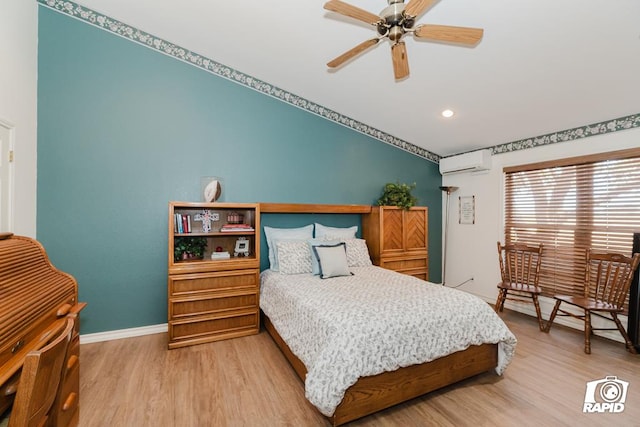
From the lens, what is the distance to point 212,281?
9.57 ft

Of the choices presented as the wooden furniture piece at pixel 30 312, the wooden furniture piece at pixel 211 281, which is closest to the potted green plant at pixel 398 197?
the wooden furniture piece at pixel 211 281

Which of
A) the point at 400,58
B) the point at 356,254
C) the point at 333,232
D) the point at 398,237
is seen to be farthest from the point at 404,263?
the point at 400,58

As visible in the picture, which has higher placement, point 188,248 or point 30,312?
point 188,248

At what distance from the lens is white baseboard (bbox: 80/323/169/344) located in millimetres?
2860

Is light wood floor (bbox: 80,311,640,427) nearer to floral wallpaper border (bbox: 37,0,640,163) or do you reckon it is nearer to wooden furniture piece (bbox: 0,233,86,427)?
wooden furniture piece (bbox: 0,233,86,427)

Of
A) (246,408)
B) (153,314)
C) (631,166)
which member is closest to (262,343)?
(246,408)

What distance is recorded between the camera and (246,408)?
75.7 inches

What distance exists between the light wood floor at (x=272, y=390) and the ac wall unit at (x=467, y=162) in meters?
2.38

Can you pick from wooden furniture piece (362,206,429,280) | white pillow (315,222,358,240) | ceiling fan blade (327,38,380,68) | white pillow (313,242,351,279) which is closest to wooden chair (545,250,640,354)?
wooden furniture piece (362,206,429,280)

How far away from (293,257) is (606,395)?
2801 mm

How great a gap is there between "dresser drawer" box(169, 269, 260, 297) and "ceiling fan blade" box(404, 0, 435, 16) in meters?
2.63

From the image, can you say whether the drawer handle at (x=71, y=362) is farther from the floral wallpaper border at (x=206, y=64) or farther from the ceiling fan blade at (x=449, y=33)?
the floral wallpaper border at (x=206, y=64)

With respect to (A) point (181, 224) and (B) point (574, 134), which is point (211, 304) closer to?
(A) point (181, 224)

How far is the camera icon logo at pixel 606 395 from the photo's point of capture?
6.32 feet
